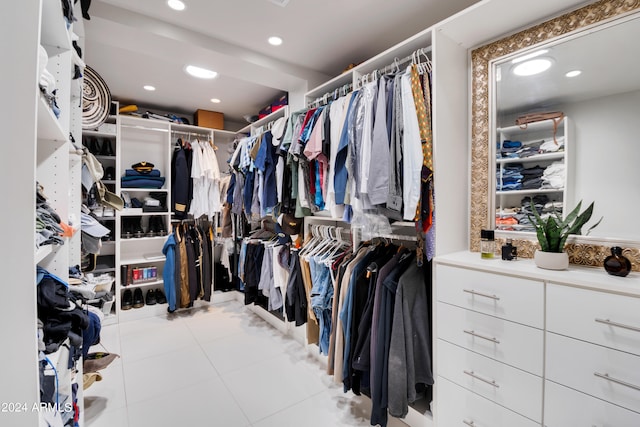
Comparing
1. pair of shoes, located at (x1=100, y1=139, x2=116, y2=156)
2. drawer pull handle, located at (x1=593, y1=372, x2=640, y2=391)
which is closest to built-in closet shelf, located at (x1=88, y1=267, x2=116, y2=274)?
pair of shoes, located at (x1=100, y1=139, x2=116, y2=156)

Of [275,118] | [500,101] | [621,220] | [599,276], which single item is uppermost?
[275,118]

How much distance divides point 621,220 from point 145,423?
2.78m

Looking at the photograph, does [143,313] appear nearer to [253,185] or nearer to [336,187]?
[253,185]

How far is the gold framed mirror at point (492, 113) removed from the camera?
1.30 m

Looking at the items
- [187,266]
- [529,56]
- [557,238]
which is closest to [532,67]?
[529,56]

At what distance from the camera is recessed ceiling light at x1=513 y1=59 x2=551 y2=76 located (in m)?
1.48

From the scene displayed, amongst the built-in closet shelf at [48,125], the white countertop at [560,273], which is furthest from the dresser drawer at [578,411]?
the built-in closet shelf at [48,125]

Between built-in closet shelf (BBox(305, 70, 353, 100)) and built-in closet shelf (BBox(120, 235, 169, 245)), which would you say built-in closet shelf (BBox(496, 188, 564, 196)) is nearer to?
built-in closet shelf (BBox(305, 70, 353, 100))

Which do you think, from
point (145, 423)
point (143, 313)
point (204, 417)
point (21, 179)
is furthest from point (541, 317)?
point (143, 313)

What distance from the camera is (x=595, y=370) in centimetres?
102

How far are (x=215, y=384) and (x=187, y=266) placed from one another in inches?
69.7

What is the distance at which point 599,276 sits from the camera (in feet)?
3.71

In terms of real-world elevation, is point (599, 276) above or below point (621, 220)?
below

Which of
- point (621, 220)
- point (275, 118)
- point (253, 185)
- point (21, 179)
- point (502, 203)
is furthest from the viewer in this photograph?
point (275, 118)
